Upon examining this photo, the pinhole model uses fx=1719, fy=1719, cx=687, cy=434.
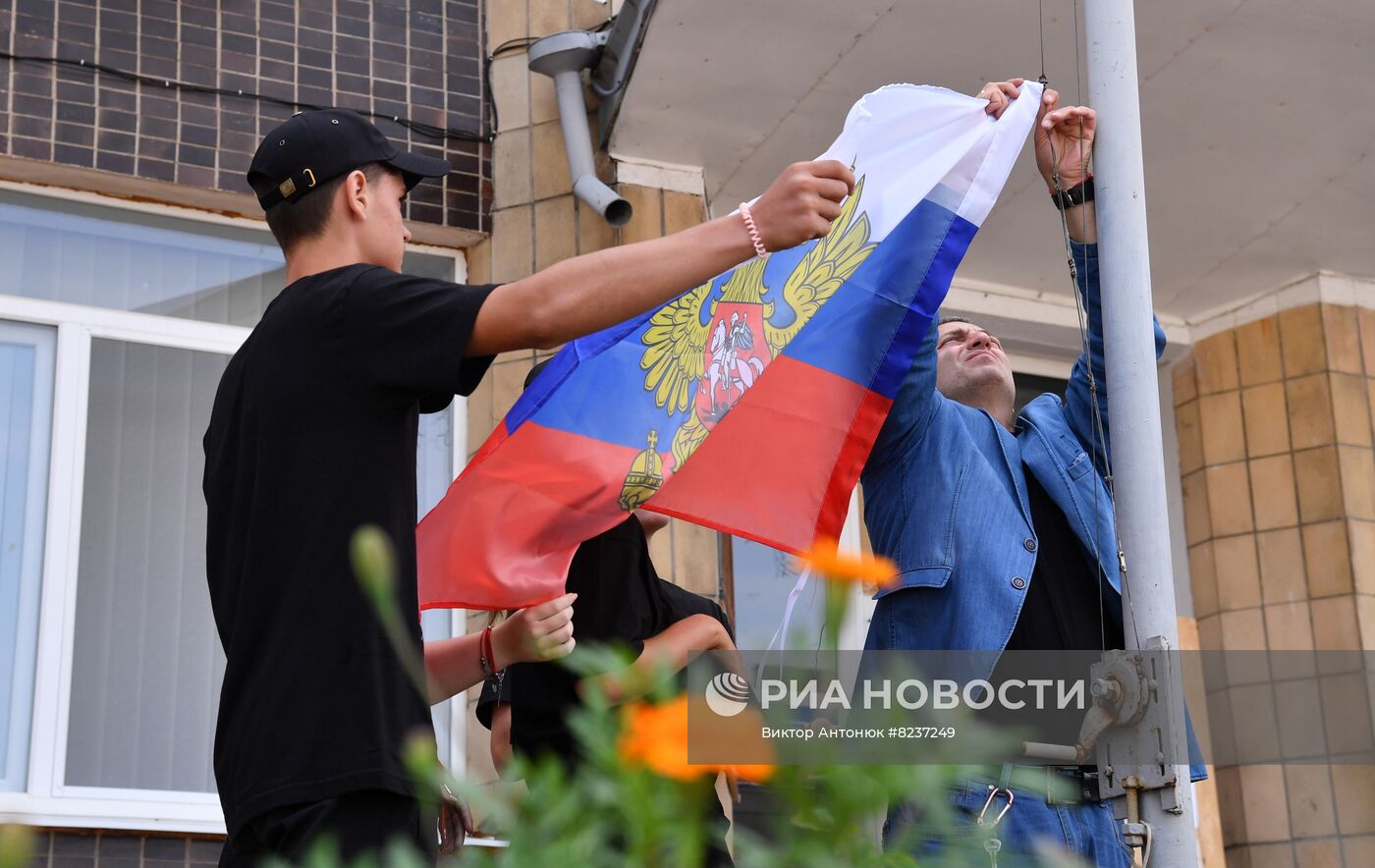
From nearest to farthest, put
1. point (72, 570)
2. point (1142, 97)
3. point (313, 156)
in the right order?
point (313, 156), point (72, 570), point (1142, 97)

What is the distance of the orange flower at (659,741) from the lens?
3.36 feet

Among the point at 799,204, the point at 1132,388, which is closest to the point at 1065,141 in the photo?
the point at 1132,388

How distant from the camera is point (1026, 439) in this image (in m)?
3.93

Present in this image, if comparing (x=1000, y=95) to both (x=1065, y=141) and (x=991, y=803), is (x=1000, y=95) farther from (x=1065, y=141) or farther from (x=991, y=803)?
(x=991, y=803)

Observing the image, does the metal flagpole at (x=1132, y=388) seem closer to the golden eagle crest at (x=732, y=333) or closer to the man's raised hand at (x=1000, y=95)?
the man's raised hand at (x=1000, y=95)

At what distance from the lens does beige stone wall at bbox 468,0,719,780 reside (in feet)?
19.9

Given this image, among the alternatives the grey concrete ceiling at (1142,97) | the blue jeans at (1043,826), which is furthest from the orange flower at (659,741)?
the grey concrete ceiling at (1142,97)

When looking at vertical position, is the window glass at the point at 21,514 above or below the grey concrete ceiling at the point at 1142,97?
below

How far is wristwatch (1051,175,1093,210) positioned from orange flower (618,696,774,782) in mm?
2827

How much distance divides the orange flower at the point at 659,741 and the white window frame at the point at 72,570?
4.77m

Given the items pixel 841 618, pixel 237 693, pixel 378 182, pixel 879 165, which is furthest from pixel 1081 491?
pixel 841 618

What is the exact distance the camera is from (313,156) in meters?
2.98

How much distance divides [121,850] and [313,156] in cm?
330

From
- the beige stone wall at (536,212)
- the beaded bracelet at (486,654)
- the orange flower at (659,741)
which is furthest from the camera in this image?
the beige stone wall at (536,212)
